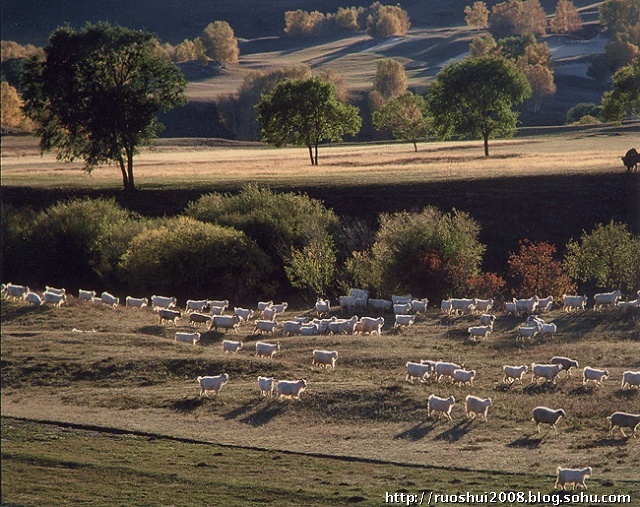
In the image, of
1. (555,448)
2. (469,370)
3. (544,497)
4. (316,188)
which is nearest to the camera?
(544,497)

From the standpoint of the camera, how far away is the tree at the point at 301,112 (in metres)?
98.8

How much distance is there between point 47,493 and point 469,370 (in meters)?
20.2

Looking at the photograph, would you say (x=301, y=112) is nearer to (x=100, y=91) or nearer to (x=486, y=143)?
(x=486, y=143)

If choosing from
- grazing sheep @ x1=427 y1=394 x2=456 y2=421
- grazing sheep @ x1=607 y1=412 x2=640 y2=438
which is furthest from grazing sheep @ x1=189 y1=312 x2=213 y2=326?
grazing sheep @ x1=607 y1=412 x2=640 y2=438

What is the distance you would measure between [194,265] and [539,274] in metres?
25.4

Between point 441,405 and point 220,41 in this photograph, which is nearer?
point 441,405

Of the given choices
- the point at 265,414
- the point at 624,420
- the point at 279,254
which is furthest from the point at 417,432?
the point at 279,254

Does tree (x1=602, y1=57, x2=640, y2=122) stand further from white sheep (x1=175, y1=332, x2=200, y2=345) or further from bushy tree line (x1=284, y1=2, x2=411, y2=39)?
white sheep (x1=175, y1=332, x2=200, y2=345)

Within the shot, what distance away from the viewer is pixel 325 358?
4303 centimetres

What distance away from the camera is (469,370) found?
42281 mm

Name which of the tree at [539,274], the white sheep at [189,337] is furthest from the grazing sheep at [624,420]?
the tree at [539,274]

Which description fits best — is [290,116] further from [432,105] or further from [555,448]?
[555,448]

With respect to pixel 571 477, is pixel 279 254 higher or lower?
higher

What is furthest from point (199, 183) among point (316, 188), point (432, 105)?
point (432, 105)
